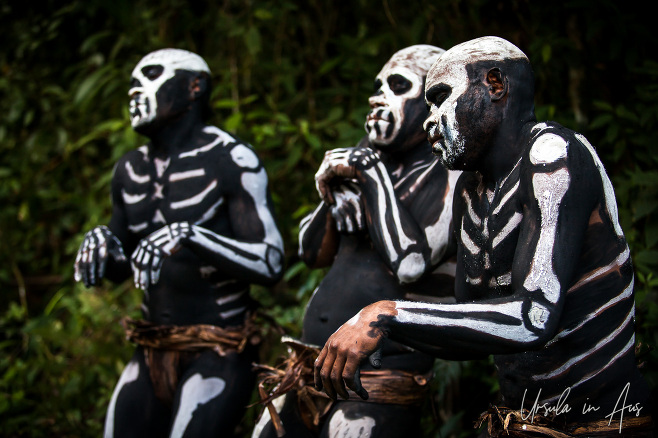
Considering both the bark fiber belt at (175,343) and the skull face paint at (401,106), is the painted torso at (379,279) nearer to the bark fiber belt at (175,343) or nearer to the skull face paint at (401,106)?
the skull face paint at (401,106)

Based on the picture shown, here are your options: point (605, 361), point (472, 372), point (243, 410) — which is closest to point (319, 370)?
point (605, 361)

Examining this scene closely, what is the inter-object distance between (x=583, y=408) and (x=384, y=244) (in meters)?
0.70

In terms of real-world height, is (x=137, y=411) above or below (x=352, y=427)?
below

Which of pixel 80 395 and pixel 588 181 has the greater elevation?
pixel 588 181

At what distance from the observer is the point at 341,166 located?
2.23m

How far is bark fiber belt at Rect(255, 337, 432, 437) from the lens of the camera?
2.16 metres

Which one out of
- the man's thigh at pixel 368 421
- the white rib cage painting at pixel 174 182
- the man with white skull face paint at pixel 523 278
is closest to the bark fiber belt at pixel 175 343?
the white rib cage painting at pixel 174 182

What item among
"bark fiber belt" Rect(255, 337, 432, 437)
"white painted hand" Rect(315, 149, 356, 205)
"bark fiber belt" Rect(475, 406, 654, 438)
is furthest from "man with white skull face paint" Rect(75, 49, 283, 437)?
"bark fiber belt" Rect(475, 406, 654, 438)

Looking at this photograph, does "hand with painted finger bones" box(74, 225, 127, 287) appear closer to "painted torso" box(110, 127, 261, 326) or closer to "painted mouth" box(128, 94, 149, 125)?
"painted torso" box(110, 127, 261, 326)

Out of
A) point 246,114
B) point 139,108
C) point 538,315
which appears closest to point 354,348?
point 538,315

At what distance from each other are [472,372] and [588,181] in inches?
77.9

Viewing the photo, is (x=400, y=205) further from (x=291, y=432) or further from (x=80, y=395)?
(x=80, y=395)

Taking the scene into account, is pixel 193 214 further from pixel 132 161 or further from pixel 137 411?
pixel 137 411

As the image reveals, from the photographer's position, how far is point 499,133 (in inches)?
67.6
